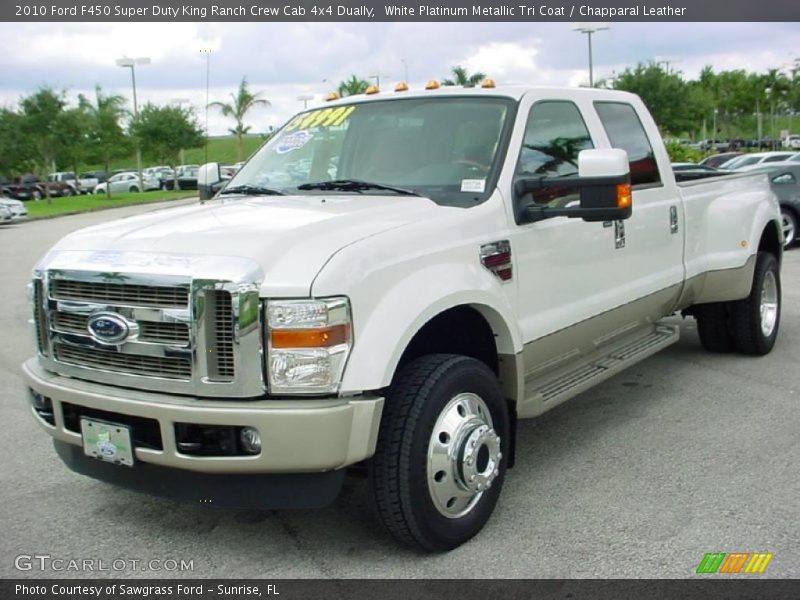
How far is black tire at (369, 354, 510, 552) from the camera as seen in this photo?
342cm

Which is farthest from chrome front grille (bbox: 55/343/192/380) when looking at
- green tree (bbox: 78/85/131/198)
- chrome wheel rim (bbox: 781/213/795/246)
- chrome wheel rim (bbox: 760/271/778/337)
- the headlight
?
green tree (bbox: 78/85/131/198)

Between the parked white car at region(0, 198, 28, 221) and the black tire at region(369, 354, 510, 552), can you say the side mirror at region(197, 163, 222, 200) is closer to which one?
the black tire at region(369, 354, 510, 552)

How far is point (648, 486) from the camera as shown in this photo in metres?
4.29

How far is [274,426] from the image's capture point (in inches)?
124

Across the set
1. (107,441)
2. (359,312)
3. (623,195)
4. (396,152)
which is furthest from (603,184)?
(107,441)

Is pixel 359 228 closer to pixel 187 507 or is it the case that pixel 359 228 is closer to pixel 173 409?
pixel 173 409

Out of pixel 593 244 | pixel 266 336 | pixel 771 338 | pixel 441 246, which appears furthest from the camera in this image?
pixel 771 338

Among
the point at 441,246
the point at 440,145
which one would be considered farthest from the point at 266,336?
the point at 440,145

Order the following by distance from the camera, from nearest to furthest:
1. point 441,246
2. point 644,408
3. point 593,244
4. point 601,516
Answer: point 441,246 → point 601,516 → point 593,244 → point 644,408

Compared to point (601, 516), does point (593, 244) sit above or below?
above

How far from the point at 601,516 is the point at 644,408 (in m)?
1.88

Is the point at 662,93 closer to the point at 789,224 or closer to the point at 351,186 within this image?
the point at 789,224

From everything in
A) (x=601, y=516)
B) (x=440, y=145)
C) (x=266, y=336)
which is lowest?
(x=601, y=516)

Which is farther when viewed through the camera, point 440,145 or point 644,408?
point 644,408
